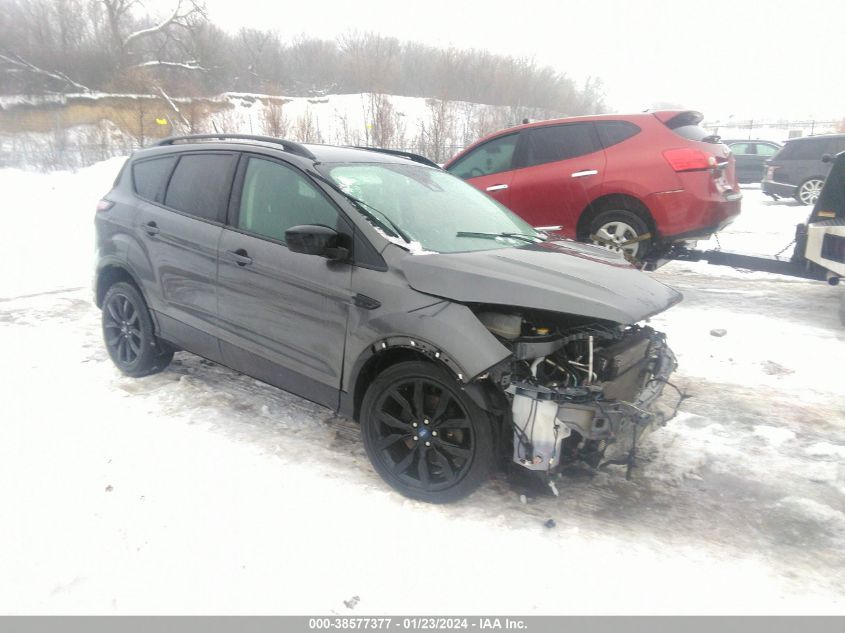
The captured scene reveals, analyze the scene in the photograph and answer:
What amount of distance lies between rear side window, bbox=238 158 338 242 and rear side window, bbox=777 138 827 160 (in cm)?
1448

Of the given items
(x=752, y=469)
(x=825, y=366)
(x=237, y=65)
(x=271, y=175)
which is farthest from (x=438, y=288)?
(x=237, y=65)

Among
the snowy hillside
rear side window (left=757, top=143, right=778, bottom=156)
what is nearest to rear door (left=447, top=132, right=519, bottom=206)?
the snowy hillside

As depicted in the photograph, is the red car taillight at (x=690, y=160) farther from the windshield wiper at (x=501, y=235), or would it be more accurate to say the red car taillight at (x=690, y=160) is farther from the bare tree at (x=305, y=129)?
the bare tree at (x=305, y=129)

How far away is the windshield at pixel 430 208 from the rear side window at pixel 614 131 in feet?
9.30

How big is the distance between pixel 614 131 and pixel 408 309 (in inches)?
179

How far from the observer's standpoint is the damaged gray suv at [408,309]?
2.51m

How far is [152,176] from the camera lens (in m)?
4.11

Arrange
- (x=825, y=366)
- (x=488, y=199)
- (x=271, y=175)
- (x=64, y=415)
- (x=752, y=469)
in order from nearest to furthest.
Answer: (x=752, y=469) < (x=271, y=175) < (x=64, y=415) < (x=488, y=199) < (x=825, y=366)

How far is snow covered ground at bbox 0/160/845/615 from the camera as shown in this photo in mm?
2213

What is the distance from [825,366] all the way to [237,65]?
41761 mm

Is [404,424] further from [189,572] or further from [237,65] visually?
[237,65]

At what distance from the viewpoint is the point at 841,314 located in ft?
17.9
